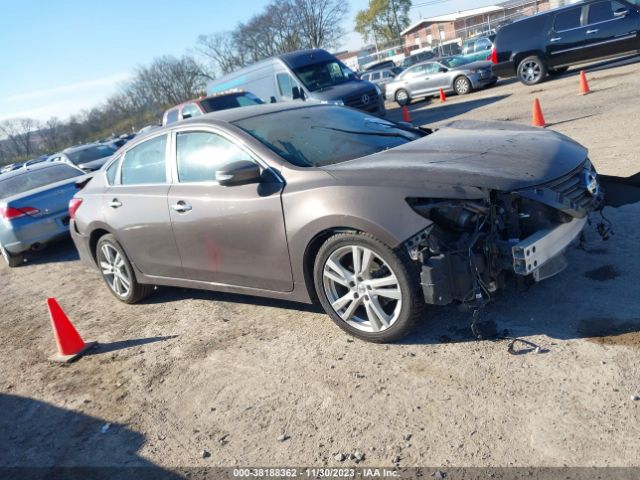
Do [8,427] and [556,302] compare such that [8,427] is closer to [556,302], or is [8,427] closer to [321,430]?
[321,430]

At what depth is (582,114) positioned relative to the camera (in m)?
10.6

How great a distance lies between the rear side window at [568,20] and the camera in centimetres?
1540

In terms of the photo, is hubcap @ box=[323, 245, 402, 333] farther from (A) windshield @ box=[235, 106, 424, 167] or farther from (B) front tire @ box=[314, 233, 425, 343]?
(A) windshield @ box=[235, 106, 424, 167]

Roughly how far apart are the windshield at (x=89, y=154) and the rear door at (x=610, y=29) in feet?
44.8

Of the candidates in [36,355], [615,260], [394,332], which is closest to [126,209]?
[36,355]

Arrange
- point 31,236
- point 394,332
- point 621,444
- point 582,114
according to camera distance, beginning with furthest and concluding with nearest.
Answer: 1. point 582,114
2. point 31,236
3. point 394,332
4. point 621,444

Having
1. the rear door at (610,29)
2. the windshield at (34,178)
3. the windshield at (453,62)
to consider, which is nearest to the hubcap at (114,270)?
the windshield at (34,178)

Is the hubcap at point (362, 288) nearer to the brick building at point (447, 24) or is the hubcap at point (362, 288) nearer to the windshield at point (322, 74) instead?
the windshield at point (322, 74)

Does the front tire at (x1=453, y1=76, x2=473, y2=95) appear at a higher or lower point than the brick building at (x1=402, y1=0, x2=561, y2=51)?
lower

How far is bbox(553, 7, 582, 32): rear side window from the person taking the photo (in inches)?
606

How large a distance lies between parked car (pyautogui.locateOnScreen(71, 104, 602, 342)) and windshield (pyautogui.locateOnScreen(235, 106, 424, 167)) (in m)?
0.02

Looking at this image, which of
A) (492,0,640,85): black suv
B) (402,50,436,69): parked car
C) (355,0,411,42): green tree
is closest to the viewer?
(492,0,640,85): black suv

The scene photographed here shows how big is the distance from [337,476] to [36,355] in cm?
352

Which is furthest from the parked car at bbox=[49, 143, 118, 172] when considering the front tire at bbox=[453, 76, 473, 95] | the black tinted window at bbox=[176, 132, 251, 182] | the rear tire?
the front tire at bbox=[453, 76, 473, 95]
